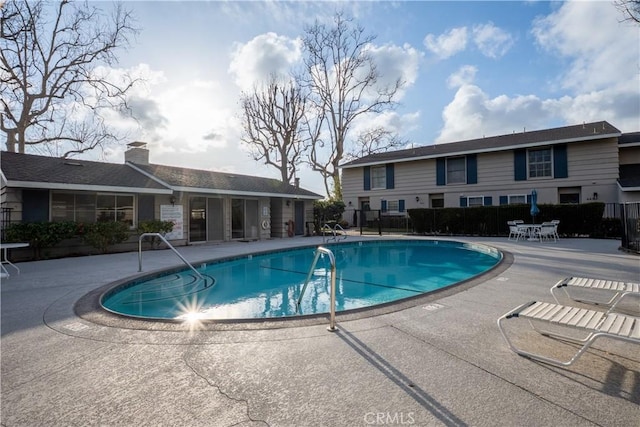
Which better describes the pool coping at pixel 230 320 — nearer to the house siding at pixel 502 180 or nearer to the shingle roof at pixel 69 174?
the shingle roof at pixel 69 174

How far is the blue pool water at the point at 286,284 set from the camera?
557cm

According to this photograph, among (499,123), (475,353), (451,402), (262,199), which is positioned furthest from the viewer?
(499,123)

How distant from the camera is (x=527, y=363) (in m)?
2.58

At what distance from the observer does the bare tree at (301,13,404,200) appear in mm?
23906

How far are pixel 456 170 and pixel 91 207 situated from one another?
1873cm

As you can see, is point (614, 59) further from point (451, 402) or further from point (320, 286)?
point (451, 402)

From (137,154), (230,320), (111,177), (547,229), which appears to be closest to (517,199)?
(547,229)

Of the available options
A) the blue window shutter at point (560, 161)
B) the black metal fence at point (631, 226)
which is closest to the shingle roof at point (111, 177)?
the black metal fence at point (631, 226)

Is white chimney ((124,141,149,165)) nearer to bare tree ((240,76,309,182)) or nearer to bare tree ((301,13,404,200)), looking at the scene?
bare tree ((240,76,309,182))

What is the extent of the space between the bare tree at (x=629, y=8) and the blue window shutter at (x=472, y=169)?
9.42 meters

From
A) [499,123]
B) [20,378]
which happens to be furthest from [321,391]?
[499,123]

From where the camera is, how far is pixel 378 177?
22.9 meters

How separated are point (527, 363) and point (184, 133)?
49.0 ft

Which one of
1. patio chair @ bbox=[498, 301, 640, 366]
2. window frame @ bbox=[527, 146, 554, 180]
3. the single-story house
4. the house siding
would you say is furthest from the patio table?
patio chair @ bbox=[498, 301, 640, 366]
